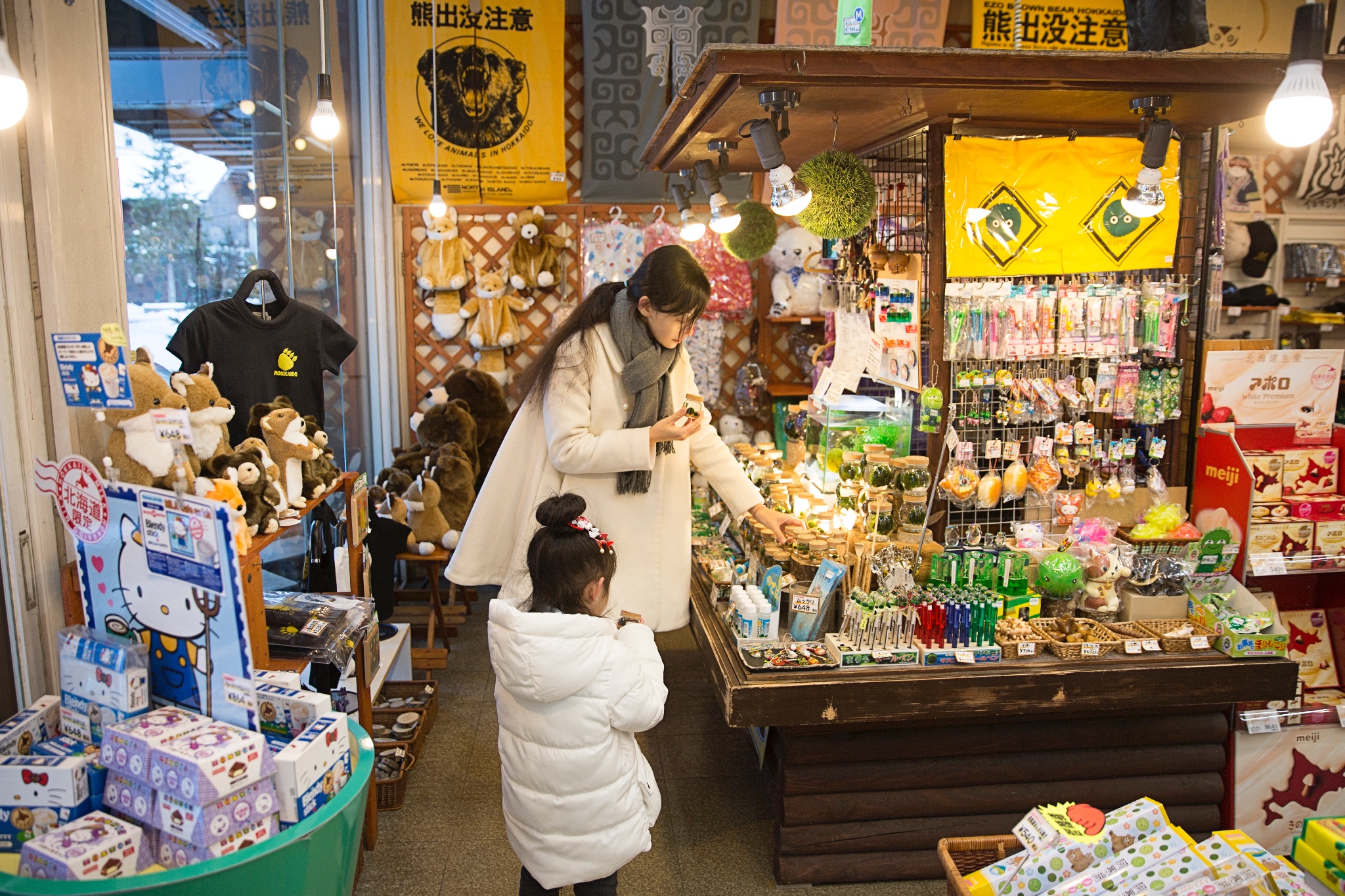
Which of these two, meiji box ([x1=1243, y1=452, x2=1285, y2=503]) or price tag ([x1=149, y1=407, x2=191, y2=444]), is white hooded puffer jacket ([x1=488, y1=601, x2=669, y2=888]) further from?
meiji box ([x1=1243, y1=452, x2=1285, y2=503])

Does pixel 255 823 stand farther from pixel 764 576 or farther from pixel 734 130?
pixel 734 130

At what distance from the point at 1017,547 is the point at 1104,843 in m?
1.22

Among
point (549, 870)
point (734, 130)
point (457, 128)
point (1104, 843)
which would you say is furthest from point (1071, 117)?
point (457, 128)

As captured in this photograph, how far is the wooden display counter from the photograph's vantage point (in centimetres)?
236

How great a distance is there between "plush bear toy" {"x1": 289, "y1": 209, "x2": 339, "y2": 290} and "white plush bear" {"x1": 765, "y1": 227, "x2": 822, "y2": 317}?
8.61 feet

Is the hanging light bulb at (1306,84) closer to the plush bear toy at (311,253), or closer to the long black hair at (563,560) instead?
the long black hair at (563,560)

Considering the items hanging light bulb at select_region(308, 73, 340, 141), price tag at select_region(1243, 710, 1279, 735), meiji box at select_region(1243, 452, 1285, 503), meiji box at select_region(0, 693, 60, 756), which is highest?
hanging light bulb at select_region(308, 73, 340, 141)

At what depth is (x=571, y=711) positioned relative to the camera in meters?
1.78

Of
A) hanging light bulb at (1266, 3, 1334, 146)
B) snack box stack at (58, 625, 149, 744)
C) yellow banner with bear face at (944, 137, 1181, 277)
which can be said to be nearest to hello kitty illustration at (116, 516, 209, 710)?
snack box stack at (58, 625, 149, 744)

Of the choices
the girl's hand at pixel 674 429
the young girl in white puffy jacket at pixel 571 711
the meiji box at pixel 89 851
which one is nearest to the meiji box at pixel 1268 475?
the girl's hand at pixel 674 429

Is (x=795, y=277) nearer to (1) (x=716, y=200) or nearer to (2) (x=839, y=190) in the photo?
(1) (x=716, y=200)

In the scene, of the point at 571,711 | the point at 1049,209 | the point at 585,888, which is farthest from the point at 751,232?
the point at 585,888

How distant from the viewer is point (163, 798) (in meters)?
1.36

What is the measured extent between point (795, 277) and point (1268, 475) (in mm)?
3117
